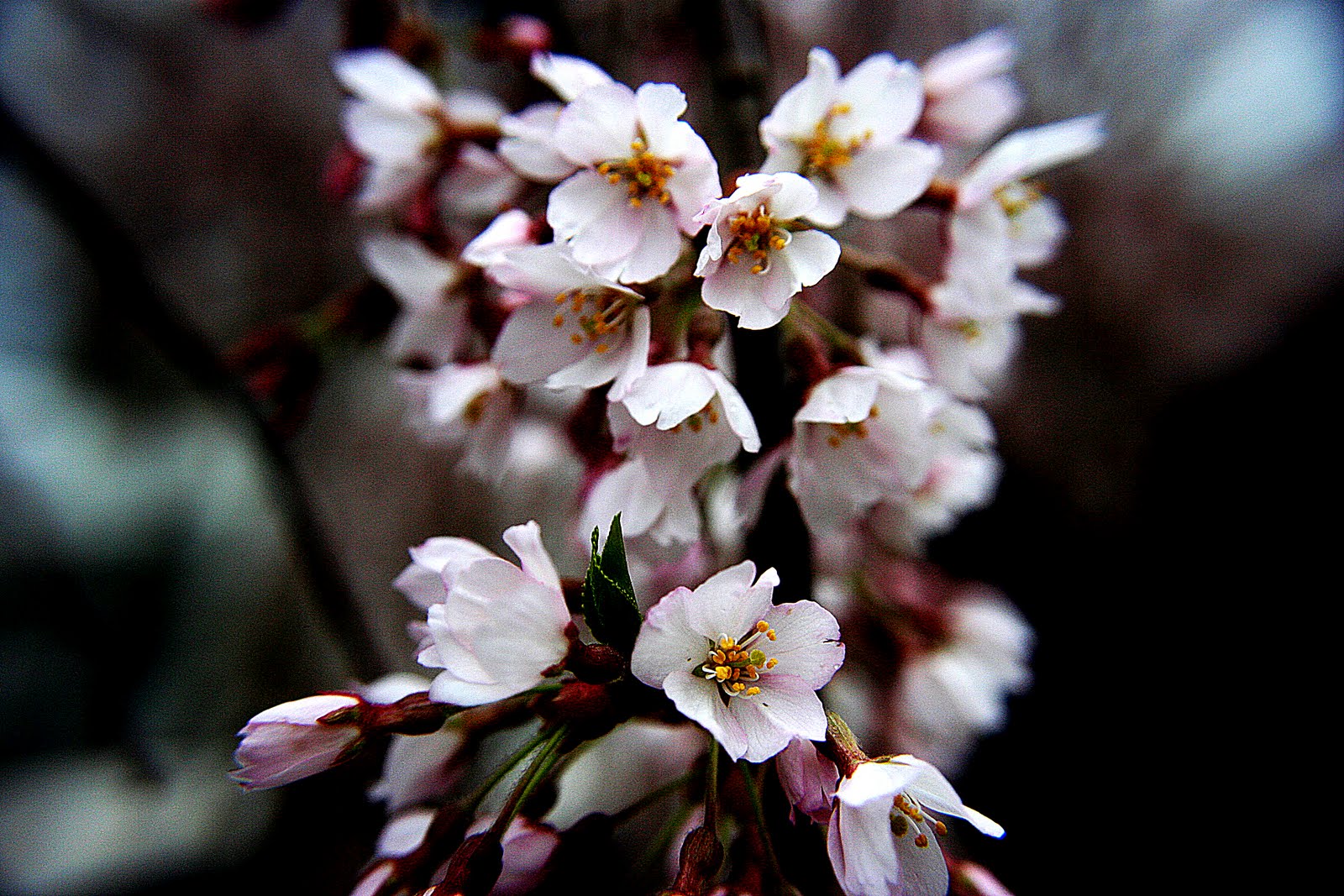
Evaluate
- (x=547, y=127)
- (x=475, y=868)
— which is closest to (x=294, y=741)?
(x=475, y=868)

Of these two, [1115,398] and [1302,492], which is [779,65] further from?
[1302,492]

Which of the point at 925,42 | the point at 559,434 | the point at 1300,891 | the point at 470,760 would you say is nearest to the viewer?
the point at 470,760

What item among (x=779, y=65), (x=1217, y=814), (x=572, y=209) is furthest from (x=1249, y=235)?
(x=572, y=209)

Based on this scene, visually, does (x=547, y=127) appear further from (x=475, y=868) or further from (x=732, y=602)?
(x=475, y=868)

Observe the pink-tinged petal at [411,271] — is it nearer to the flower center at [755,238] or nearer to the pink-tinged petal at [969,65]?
the flower center at [755,238]

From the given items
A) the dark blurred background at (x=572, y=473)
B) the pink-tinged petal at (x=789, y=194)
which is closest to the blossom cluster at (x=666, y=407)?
the pink-tinged petal at (x=789, y=194)

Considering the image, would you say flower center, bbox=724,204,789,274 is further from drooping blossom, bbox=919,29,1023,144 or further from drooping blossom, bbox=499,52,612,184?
drooping blossom, bbox=919,29,1023,144
